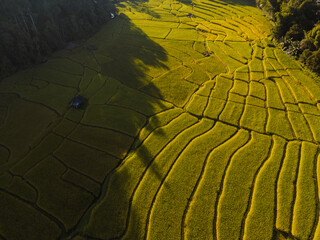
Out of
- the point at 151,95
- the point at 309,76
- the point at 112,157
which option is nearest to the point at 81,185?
the point at 112,157

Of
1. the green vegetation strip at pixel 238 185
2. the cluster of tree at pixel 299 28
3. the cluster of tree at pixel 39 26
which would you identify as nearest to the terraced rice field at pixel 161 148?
the green vegetation strip at pixel 238 185

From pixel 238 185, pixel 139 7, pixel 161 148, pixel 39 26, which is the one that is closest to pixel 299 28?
pixel 238 185

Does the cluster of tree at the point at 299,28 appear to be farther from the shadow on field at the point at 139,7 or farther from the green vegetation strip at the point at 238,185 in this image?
the shadow on field at the point at 139,7

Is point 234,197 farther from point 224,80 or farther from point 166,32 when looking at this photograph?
point 166,32

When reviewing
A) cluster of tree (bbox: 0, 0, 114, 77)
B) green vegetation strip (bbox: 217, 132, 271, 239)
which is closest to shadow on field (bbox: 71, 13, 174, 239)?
cluster of tree (bbox: 0, 0, 114, 77)

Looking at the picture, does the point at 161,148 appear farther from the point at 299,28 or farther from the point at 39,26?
the point at 299,28

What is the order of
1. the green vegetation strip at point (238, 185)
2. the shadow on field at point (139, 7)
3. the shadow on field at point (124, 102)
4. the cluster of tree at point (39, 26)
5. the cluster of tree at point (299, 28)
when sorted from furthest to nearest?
1. the shadow on field at point (139, 7)
2. the cluster of tree at point (299, 28)
3. the cluster of tree at point (39, 26)
4. the shadow on field at point (124, 102)
5. the green vegetation strip at point (238, 185)

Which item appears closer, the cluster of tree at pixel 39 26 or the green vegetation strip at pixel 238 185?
the green vegetation strip at pixel 238 185
